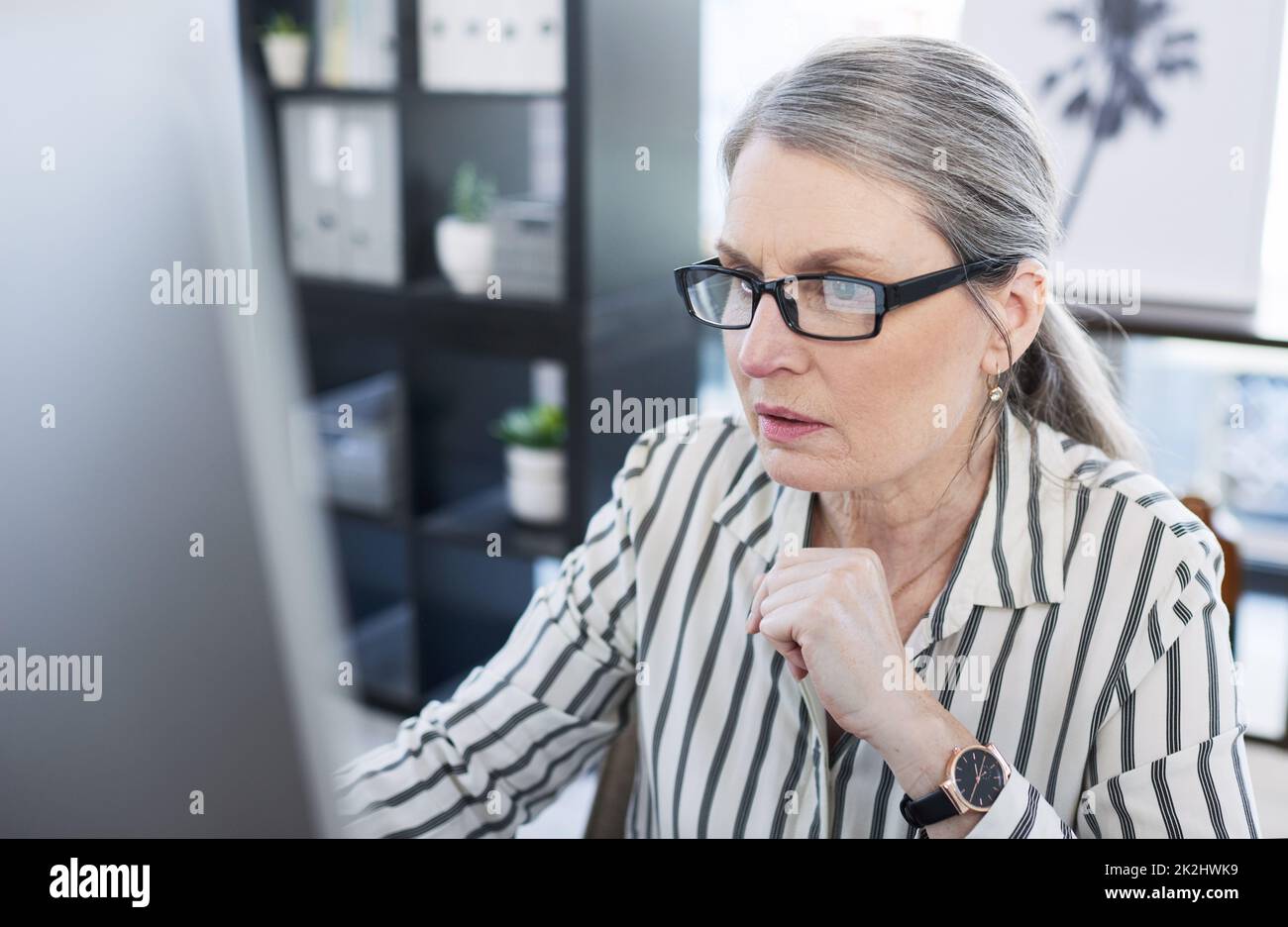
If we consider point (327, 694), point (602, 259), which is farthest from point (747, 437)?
point (602, 259)

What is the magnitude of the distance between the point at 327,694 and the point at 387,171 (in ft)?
7.56

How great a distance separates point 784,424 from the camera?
0.94 metres

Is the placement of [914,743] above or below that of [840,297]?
below

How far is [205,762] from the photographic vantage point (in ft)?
1.23

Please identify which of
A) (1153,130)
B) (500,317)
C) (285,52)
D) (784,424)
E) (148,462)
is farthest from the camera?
(285,52)

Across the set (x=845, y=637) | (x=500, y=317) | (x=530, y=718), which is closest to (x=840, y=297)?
(x=845, y=637)

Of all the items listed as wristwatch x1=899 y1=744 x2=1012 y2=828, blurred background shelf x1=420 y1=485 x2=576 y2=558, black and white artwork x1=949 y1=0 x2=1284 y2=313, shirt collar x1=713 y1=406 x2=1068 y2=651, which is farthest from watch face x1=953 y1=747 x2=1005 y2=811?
blurred background shelf x1=420 y1=485 x2=576 y2=558

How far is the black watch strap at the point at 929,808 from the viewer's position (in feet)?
2.76

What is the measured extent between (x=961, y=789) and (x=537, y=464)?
5.93 ft

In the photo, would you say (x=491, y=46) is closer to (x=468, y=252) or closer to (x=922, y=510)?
(x=468, y=252)

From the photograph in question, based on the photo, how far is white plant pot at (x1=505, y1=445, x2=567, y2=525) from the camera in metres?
2.57

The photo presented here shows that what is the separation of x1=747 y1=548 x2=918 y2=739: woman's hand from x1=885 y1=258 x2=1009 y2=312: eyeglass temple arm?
7.6 inches

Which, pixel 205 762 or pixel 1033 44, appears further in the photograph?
pixel 1033 44
